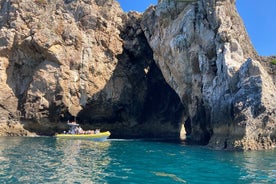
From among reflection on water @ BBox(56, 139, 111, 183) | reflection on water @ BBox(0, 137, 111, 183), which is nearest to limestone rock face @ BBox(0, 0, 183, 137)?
reflection on water @ BBox(0, 137, 111, 183)

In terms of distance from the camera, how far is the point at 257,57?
41.1 metres

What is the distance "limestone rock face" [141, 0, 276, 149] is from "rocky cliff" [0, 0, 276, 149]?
0.10m

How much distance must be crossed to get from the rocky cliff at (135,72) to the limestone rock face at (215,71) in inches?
4.1

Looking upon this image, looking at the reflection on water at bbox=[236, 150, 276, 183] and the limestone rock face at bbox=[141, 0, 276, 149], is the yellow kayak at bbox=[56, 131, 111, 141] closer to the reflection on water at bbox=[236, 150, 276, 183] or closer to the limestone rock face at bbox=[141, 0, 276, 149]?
the limestone rock face at bbox=[141, 0, 276, 149]

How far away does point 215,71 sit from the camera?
124 ft

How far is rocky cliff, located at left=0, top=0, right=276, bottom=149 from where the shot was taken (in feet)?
108

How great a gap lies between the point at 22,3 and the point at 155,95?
27.7 m

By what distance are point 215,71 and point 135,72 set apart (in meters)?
21.4

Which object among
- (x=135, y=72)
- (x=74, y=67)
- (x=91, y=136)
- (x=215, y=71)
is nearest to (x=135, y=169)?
(x=215, y=71)

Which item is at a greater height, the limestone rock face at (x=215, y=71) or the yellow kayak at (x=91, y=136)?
the limestone rock face at (x=215, y=71)

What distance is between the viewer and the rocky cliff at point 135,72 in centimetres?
3288

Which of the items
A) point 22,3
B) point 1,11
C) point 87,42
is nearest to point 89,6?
point 87,42

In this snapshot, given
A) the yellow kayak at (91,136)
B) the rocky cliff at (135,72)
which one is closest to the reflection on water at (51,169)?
the rocky cliff at (135,72)

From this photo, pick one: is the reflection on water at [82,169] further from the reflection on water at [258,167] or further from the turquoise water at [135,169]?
the reflection on water at [258,167]
